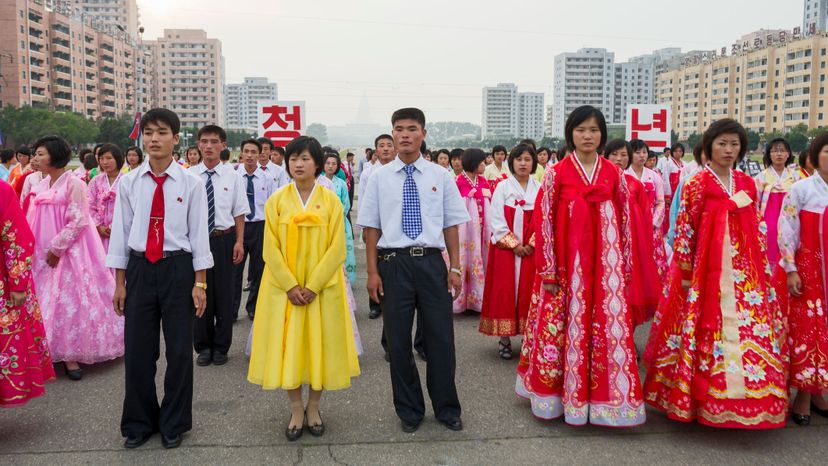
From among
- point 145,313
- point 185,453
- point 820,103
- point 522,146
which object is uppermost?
point 820,103

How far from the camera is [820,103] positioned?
3172 inches

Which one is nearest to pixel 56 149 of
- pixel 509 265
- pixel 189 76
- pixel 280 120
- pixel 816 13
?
pixel 280 120

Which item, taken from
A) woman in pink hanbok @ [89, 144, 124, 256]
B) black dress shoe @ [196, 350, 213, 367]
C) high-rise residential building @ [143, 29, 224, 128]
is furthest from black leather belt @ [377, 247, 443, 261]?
high-rise residential building @ [143, 29, 224, 128]

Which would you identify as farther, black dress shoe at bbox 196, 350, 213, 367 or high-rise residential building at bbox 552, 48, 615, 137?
high-rise residential building at bbox 552, 48, 615, 137

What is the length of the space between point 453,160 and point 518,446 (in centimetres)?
658

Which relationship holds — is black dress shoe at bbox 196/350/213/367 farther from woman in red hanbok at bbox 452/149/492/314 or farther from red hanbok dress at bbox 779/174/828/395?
red hanbok dress at bbox 779/174/828/395

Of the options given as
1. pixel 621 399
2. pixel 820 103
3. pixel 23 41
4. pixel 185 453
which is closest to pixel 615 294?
pixel 621 399

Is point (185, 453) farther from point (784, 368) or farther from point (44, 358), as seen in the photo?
point (784, 368)

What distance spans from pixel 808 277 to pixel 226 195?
457cm

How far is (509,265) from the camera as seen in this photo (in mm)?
5910

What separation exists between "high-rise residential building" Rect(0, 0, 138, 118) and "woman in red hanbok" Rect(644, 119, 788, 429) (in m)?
77.8

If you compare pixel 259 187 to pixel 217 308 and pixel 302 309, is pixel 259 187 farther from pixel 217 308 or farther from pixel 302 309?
pixel 302 309

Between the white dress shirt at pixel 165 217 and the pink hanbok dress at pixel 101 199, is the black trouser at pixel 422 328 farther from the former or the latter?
the pink hanbok dress at pixel 101 199

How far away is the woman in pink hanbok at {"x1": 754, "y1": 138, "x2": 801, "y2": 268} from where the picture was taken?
542 cm
